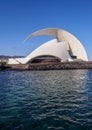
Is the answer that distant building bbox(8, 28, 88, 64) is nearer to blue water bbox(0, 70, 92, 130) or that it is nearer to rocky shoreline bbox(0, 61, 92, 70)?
rocky shoreline bbox(0, 61, 92, 70)

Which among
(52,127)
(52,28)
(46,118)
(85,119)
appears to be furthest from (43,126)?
(52,28)

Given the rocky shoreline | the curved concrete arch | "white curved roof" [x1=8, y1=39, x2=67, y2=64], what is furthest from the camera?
the curved concrete arch

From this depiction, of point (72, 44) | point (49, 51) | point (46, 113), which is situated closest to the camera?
point (46, 113)

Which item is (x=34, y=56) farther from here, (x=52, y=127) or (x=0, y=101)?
(x=52, y=127)

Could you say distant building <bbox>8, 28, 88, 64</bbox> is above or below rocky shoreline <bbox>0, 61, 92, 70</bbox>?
above

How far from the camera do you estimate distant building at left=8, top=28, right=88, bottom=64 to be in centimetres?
7644

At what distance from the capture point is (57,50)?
76625 millimetres

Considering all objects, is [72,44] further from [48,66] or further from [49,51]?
[48,66]

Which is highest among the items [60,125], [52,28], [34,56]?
[52,28]

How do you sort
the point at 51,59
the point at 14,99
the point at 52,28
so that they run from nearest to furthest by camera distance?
the point at 14,99 < the point at 51,59 < the point at 52,28

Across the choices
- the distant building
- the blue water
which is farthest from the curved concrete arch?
the blue water

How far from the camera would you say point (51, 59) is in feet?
258

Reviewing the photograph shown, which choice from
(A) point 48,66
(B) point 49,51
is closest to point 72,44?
(B) point 49,51

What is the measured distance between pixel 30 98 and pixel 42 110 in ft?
13.0
